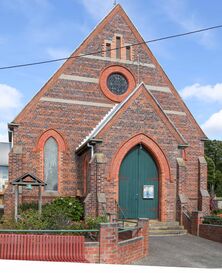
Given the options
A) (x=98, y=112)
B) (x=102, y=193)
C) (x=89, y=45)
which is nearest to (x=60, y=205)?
(x=102, y=193)

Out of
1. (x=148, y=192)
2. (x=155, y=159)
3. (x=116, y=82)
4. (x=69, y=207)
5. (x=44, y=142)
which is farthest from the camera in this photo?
(x=116, y=82)

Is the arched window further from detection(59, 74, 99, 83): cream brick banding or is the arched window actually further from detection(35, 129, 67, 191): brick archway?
detection(59, 74, 99, 83): cream brick banding

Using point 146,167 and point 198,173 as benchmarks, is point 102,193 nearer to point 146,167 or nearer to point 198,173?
point 146,167

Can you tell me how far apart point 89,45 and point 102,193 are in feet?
30.0

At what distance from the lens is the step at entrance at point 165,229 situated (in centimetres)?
1839

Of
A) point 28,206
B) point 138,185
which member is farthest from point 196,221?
point 28,206

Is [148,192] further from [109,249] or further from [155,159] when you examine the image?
[109,249]

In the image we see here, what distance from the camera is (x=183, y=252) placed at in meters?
14.0

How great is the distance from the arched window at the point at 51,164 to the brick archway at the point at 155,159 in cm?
391

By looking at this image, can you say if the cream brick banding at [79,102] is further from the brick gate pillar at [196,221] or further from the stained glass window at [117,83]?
the brick gate pillar at [196,221]

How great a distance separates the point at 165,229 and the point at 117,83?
30.2 ft

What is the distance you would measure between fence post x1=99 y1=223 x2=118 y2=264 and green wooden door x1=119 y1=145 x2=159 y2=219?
320 inches

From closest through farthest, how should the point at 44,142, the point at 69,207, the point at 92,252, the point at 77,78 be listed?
the point at 92,252 < the point at 69,207 < the point at 44,142 < the point at 77,78

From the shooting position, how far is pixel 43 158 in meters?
21.5
